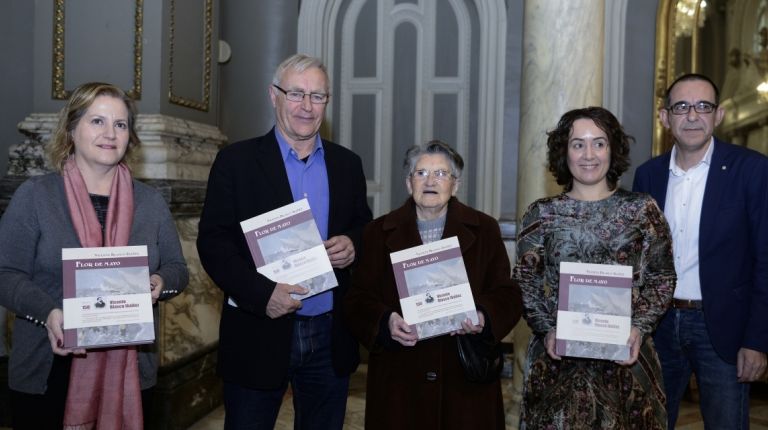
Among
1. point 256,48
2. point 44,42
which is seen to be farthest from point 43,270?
point 256,48

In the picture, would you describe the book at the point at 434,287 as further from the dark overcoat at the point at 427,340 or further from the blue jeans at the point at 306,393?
the blue jeans at the point at 306,393

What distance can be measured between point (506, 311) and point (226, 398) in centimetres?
105

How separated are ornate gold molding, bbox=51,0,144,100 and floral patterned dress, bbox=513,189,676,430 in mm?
2982

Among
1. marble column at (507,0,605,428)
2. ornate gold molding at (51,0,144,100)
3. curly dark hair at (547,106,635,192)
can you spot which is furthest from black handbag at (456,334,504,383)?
ornate gold molding at (51,0,144,100)

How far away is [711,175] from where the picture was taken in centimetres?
279

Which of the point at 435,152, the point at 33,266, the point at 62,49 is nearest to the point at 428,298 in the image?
the point at 435,152

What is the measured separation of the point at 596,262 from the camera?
2502 mm

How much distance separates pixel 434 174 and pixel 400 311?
0.50 metres

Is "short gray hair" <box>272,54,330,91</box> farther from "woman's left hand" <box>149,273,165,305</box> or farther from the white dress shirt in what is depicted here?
the white dress shirt

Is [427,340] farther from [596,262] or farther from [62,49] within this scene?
[62,49]

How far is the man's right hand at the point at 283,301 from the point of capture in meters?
2.40

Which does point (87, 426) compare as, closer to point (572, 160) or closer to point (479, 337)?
point (479, 337)

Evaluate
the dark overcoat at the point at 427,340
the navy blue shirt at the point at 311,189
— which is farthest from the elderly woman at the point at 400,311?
the navy blue shirt at the point at 311,189

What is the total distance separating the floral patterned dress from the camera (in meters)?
2.49
